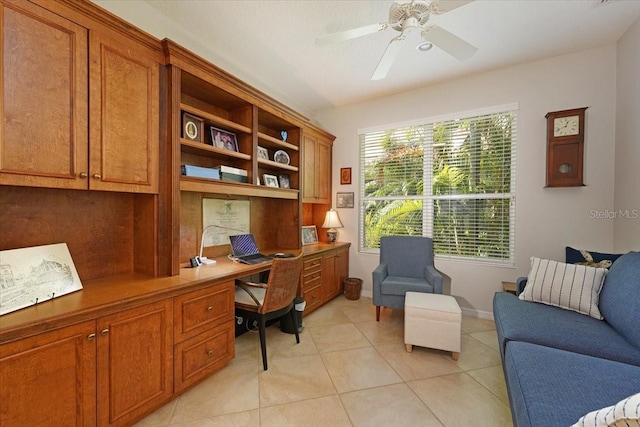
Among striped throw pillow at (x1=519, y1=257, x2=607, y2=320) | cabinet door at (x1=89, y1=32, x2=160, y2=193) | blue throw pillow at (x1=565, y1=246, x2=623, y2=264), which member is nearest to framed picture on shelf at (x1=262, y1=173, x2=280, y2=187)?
cabinet door at (x1=89, y1=32, x2=160, y2=193)

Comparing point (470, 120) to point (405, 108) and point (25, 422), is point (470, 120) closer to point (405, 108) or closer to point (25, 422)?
point (405, 108)

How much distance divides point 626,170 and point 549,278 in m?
1.29

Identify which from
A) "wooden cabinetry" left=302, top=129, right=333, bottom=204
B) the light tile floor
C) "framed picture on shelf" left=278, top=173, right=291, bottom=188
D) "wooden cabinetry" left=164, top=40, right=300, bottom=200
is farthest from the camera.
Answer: "wooden cabinetry" left=302, top=129, right=333, bottom=204

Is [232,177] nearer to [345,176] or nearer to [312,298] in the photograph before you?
[312,298]

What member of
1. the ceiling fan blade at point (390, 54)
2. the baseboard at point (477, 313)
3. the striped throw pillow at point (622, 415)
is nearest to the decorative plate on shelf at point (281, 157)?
the ceiling fan blade at point (390, 54)

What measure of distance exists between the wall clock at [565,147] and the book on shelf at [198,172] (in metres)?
3.32

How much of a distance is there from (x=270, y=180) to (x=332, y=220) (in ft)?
3.89

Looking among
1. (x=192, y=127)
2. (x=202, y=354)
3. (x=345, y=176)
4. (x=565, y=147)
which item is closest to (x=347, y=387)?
(x=202, y=354)

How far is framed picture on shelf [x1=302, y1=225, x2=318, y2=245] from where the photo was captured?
12.3 feet

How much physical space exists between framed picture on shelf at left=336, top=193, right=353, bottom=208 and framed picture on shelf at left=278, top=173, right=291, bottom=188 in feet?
3.13

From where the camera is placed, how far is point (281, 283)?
83.4 inches

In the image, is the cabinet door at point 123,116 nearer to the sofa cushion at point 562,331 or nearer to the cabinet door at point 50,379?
the cabinet door at point 50,379

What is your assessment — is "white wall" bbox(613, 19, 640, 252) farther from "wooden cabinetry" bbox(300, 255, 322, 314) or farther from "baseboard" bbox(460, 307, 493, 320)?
"wooden cabinetry" bbox(300, 255, 322, 314)

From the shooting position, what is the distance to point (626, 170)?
232 centimetres
